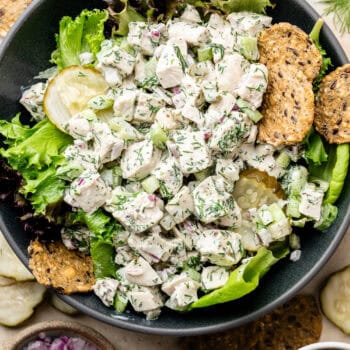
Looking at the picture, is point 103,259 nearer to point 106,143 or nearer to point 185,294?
point 185,294

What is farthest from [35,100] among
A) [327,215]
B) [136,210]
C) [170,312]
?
[327,215]

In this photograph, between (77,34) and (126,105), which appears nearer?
(126,105)

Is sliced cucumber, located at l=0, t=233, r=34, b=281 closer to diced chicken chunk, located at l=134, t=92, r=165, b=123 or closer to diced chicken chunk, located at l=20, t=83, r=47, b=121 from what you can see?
diced chicken chunk, located at l=20, t=83, r=47, b=121

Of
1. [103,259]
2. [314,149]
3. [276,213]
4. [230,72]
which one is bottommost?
[103,259]

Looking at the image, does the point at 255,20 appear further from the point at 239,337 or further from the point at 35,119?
the point at 239,337

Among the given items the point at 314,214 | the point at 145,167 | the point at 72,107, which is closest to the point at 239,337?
the point at 314,214

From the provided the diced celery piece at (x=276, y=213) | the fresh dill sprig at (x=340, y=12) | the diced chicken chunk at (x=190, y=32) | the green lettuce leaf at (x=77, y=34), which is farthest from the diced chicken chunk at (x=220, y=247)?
the fresh dill sprig at (x=340, y=12)

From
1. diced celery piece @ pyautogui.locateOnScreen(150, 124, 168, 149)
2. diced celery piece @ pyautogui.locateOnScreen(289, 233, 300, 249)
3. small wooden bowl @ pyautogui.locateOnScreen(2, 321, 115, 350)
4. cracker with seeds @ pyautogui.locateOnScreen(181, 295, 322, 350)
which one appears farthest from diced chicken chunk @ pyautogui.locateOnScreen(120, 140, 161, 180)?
cracker with seeds @ pyautogui.locateOnScreen(181, 295, 322, 350)
